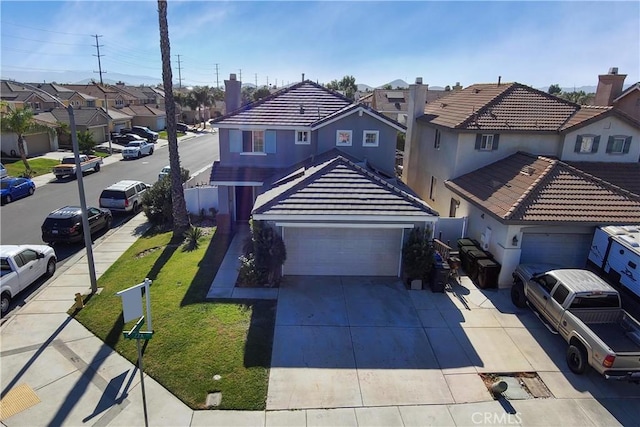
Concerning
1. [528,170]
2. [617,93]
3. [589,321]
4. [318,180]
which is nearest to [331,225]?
[318,180]

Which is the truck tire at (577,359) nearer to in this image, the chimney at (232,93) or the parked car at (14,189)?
the chimney at (232,93)

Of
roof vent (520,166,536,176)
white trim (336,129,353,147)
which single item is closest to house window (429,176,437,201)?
white trim (336,129,353,147)

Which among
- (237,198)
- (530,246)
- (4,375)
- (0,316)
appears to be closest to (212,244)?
(237,198)

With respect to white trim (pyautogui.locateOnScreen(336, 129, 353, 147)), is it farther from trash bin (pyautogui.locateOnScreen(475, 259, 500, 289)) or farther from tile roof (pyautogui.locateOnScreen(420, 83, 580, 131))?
trash bin (pyautogui.locateOnScreen(475, 259, 500, 289))

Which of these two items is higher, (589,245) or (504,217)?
(504,217)

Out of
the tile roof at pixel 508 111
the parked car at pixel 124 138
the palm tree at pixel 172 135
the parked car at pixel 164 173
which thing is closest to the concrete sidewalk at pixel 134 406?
the palm tree at pixel 172 135

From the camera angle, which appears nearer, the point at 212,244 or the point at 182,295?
the point at 182,295

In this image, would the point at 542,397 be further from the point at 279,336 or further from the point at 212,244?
the point at 212,244
